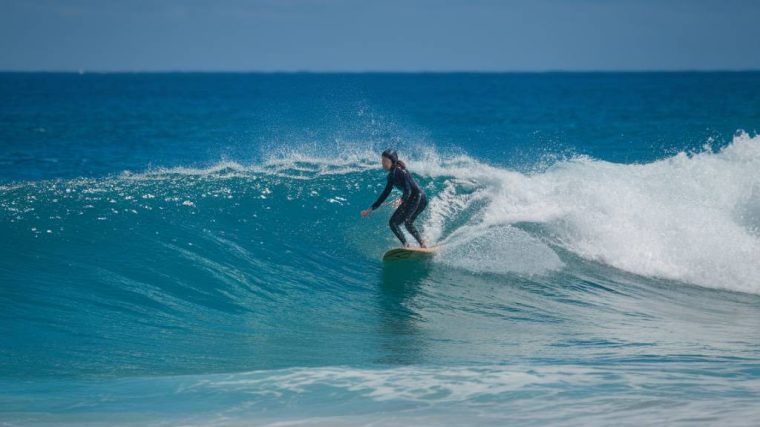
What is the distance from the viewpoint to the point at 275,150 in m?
18.5

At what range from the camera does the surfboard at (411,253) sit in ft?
37.0

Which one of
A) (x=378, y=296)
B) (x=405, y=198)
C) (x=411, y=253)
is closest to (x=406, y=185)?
(x=405, y=198)

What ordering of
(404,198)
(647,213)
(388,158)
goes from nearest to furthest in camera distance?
(388,158), (404,198), (647,213)

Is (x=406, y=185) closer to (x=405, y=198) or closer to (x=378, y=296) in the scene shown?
(x=405, y=198)

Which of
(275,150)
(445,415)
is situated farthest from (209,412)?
(275,150)

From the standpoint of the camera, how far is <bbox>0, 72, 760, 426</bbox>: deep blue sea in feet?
21.3

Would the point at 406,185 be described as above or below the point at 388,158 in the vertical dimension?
below

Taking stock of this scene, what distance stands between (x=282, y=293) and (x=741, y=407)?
232 inches

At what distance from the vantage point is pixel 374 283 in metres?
11.0

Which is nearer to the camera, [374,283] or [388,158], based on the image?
[388,158]

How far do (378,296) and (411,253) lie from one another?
3.65ft

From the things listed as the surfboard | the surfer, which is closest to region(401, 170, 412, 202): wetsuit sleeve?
the surfer

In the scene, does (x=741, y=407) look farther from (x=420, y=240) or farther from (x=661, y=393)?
(x=420, y=240)

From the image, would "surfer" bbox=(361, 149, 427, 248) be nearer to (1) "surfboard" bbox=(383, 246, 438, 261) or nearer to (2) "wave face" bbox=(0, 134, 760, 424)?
(1) "surfboard" bbox=(383, 246, 438, 261)
